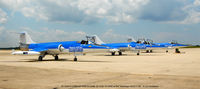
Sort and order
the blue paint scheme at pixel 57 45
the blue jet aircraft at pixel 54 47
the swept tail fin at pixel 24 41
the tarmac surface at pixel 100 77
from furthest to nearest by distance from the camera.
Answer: the swept tail fin at pixel 24 41 → the blue paint scheme at pixel 57 45 → the blue jet aircraft at pixel 54 47 → the tarmac surface at pixel 100 77

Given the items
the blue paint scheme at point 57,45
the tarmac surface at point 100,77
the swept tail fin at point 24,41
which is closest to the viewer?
the tarmac surface at point 100,77

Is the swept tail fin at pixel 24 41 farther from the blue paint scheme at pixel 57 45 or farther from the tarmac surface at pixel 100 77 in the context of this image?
the tarmac surface at pixel 100 77

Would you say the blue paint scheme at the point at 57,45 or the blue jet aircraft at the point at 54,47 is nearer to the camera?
the blue jet aircraft at the point at 54,47

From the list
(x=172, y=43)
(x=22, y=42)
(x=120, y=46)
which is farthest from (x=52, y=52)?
(x=172, y=43)

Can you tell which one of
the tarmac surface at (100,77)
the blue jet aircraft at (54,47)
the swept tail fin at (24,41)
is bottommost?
the tarmac surface at (100,77)

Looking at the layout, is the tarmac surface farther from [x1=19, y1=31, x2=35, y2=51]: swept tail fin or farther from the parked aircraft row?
[x1=19, y1=31, x2=35, y2=51]: swept tail fin

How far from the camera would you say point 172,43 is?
57.3 meters

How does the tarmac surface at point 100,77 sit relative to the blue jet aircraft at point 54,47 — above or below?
below

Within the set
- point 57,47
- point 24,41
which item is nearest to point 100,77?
point 57,47

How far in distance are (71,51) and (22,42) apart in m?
10.2

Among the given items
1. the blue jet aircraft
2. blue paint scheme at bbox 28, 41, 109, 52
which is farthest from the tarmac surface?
blue paint scheme at bbox 28, 41, 109, 52

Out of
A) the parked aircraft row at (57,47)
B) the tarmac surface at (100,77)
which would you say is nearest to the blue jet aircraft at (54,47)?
the parked aircraft row at (57,47)

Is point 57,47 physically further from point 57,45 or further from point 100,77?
point 100,77

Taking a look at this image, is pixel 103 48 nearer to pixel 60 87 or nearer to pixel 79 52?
pixel 79 52
